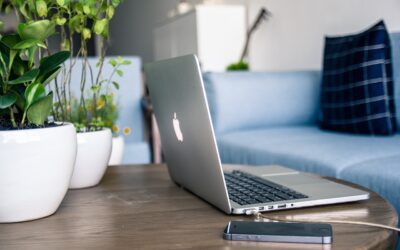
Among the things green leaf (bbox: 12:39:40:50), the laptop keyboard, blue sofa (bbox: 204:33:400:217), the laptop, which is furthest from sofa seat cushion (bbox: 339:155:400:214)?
green leaf (bbox: 12:39:40:50)

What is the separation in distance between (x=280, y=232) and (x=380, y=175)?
0.71 m

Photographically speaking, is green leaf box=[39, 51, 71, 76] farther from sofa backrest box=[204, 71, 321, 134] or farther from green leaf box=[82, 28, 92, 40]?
sofa backrest box=[204, 71, 321, 134]

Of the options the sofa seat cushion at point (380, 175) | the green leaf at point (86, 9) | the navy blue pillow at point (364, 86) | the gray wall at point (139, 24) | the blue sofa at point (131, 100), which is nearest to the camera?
the green leaf at point (86, 9)

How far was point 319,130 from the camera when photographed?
2.15 meters

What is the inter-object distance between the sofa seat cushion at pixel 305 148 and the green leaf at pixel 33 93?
0.89 m

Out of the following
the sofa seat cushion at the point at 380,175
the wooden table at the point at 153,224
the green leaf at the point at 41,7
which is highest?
the green leaf at the point at 41,7

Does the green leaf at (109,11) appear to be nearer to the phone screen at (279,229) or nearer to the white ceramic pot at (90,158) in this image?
the white ceramic pot at (90,158)

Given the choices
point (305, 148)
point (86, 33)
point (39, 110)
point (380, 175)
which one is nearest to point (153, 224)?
point (39, 110)

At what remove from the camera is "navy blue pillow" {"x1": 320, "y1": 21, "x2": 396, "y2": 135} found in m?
1.88

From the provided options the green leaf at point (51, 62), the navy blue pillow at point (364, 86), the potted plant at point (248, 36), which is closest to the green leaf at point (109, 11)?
the green leaf at point (51, 62)

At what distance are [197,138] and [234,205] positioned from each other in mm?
119

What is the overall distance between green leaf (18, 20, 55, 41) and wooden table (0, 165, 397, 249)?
0.90ft

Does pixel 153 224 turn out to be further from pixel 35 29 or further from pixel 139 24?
pixel 139 24

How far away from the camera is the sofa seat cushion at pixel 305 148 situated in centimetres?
146
